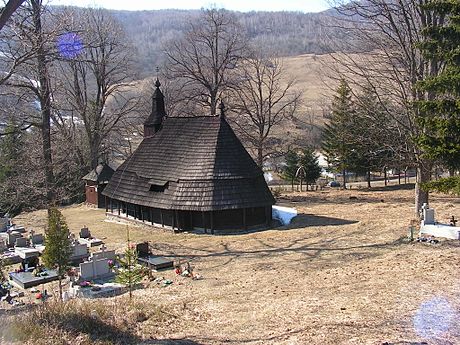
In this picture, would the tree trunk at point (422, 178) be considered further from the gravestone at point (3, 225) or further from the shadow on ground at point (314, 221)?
the gravestone at point (3, 225)

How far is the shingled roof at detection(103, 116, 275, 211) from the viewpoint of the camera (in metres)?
23.7

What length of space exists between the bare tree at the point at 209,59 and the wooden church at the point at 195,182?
358 inches

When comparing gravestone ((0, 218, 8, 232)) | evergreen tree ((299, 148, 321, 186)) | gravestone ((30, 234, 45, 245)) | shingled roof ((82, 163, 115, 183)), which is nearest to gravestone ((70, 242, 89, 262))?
gravestone ((30, 234, 45, 245))

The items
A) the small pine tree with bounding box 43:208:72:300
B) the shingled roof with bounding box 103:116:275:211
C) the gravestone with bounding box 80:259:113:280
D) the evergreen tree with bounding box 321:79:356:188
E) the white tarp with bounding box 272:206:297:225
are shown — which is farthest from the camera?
the evergreen tree with bounding box 321:79:356:188

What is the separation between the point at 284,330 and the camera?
383 inches

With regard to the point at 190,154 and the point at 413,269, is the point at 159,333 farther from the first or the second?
the point at 190,154

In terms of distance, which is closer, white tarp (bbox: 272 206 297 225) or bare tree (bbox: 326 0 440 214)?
bare tree (bbox: 326 0 440 214)

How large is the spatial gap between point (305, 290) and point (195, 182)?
1215 cm

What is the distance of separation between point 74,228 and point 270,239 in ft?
39.0

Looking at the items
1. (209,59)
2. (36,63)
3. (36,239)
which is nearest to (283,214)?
(36,239)

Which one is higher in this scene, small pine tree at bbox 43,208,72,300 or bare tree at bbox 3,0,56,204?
bare tree at bbox 3,0,56,204

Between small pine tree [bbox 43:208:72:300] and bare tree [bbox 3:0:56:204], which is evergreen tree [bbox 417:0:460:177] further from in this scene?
bare tree [bbox 3:0:56:204]

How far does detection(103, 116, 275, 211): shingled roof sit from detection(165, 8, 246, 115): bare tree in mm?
8947

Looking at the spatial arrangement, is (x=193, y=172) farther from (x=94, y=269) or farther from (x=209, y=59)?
(x=209, y=59)
